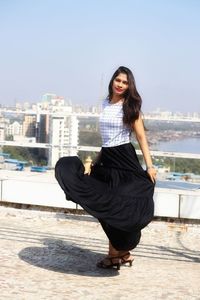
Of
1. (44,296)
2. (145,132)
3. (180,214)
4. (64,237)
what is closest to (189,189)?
(180,214)

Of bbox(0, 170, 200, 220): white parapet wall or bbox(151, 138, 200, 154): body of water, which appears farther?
bbox(151, 138, 200, 154): body of water

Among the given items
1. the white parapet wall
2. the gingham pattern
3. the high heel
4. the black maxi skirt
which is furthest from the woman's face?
the white parapet wall

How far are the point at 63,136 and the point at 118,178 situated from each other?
3679 mm

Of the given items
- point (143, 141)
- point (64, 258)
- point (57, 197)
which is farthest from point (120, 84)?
point (57, 197)

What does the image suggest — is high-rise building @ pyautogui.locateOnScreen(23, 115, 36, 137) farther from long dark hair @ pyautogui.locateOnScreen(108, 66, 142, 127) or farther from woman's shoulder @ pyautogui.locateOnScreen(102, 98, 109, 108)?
long dark hair @ pyautogui.locateOnScreen(108, 66, 142, 127)

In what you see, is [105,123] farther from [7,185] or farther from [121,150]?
[7,185]

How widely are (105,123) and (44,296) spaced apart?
4.63 feet

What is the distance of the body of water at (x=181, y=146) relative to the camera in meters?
6.94

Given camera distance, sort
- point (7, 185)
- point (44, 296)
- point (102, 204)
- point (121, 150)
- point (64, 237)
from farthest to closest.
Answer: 1. point (7, 185)
2. point (64, 237)
3. point (121, 150)
4. point (102, 204)
5. point (44, 296)

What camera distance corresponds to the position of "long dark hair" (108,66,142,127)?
4141 millimetres

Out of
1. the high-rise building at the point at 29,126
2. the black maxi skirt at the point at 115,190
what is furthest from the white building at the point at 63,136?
the black maxi skirt at the point at 115,190

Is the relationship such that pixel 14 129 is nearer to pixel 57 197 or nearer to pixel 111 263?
pixel 57 197

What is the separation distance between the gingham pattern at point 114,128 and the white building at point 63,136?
326cm

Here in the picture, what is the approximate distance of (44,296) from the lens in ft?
11.5
